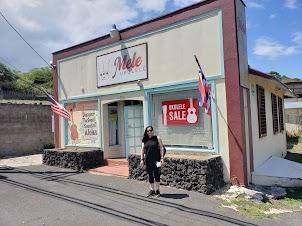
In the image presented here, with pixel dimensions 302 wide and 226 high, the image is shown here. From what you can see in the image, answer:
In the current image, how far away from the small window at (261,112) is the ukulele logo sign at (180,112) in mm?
2418

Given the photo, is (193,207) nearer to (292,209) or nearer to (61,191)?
(292,209)

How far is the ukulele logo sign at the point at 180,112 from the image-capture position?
10633 mm

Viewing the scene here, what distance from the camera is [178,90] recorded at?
35.9 ft

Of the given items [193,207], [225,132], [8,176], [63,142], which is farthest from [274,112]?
[8,176]

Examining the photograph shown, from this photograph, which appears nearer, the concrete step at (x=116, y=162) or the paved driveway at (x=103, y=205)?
the paved driveway at (x=103, y=205)

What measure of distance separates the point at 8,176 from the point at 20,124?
742 cm

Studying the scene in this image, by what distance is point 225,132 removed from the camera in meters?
9.81

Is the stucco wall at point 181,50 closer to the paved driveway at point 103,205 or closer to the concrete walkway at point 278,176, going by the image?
the concrete walkway at point 278,176

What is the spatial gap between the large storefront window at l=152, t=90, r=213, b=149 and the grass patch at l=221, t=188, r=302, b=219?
2.17 metres

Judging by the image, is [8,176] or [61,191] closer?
[61,191]

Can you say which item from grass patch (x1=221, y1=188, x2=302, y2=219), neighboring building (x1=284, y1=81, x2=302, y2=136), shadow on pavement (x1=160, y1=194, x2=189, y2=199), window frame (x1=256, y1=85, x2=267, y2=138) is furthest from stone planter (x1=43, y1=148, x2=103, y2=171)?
neighboring building (x1=284, y1=81, x2=302, y2=136)

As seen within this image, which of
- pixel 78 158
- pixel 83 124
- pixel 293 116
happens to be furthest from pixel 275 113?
pixel 293 116

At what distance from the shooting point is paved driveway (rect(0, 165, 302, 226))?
23.1ft

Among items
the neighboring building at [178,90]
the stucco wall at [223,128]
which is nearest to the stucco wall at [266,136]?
the neighboring building at [178,90]
